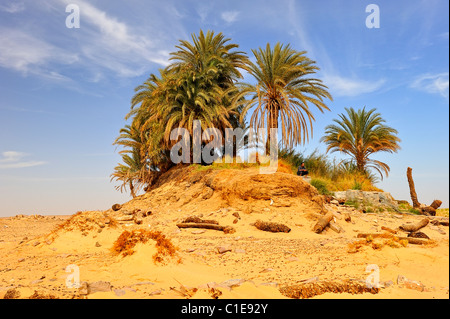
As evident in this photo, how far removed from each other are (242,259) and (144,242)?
2.01 m

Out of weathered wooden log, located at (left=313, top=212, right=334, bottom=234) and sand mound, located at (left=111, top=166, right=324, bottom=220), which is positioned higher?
sand mound, located at (left=111, top=166, right=324, bottom=220)

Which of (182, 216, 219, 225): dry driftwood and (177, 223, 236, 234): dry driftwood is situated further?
(182, 216, 219, 225): dry driftwood

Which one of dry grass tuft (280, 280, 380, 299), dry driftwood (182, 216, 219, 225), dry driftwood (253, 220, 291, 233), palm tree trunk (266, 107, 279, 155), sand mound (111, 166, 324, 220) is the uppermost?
palm tree trunk (266, 107, 279, 155)

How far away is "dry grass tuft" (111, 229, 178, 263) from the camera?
5840 millimetres

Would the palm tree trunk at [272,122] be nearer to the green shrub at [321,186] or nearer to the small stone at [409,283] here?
the green shrub at [321,186]

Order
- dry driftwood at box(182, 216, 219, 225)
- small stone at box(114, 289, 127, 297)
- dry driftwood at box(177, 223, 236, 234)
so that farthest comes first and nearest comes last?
dry driftwood at box(182, 216, 219, 225) → dry driftwood at box(177, 223, 236, 234) → small stone at box(114, 289, 127, 297)

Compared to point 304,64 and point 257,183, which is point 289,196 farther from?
point 304,64

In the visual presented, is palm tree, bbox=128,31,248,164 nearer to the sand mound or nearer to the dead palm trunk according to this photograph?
the sand mound

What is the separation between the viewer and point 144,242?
6.13m

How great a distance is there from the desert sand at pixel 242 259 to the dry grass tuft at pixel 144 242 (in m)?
0.09

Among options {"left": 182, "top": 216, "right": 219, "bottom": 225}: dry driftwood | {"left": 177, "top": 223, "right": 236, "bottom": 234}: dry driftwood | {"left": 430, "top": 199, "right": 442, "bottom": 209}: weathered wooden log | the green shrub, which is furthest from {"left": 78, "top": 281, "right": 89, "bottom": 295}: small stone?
{"left": 430, "top": 199, "right": 442, "bottom": 209}: weathered wooden log

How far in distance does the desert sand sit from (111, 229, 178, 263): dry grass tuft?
0.09 metres
